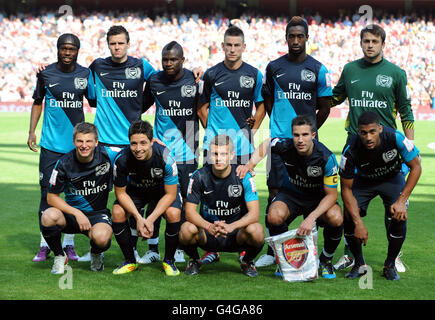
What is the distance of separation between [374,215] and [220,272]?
330 centimetres

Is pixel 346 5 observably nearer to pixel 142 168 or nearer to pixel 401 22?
pixel 401 22

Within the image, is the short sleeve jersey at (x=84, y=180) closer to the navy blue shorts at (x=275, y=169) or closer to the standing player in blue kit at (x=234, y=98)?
the standing player in blue kit at (x=234, y=98)

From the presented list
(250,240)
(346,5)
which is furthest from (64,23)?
(250,240)

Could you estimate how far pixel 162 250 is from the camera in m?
6.39

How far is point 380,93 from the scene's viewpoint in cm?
574

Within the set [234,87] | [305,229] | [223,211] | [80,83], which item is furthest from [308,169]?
[80,83]

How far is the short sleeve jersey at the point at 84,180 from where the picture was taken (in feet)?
18.3

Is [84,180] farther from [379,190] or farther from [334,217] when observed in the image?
[379,190]

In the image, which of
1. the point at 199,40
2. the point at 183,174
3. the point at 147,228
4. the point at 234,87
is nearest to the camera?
the point at 147,228

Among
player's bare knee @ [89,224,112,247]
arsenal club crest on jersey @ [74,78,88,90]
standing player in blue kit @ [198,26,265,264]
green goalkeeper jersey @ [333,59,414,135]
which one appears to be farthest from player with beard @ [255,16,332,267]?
arsenal club crest on jersey @ [74,78,88,90]

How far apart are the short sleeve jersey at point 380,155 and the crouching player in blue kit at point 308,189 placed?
125 mm

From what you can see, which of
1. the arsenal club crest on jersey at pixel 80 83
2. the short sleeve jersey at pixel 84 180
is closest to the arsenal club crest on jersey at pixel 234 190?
the short sleeve jersey at pixel 84 180

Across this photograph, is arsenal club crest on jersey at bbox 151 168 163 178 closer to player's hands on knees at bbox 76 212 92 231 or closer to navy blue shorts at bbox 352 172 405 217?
player's hands on knees at bbox 76 212 92 231

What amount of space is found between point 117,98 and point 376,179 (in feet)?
8.56
